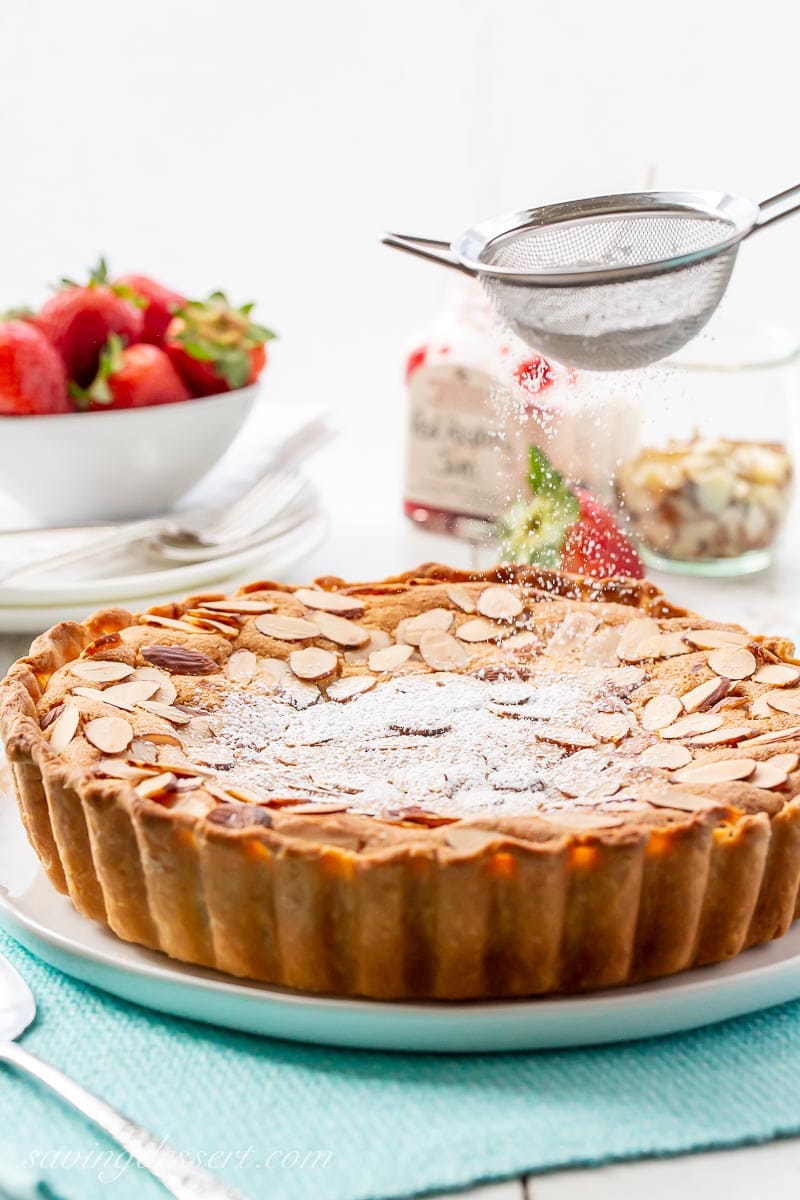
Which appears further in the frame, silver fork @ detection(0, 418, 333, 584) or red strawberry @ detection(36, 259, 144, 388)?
red strawberry @ detection(36, 259, 144, 388)

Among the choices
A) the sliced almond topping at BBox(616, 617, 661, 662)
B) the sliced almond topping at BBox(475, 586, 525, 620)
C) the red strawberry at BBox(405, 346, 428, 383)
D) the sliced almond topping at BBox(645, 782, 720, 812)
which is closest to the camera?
the sliced almond topping at BBox(645, 782, 720, 812)

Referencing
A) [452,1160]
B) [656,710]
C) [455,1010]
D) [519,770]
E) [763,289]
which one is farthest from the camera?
[763,289]

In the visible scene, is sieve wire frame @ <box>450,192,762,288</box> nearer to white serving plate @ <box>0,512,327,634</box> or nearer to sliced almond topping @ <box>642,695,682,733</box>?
sliced almond topping @ <box>642,695,682,733</box>

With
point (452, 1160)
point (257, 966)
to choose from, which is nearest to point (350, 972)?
point (257, 966)

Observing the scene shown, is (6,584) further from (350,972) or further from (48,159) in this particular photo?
(48,159)

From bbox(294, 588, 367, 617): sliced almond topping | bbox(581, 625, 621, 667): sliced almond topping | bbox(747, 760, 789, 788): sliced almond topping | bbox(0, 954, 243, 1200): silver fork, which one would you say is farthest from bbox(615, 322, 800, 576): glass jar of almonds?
bbox(0, 954, 243, 1200): silver fork

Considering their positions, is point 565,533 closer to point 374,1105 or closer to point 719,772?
point 719,772
